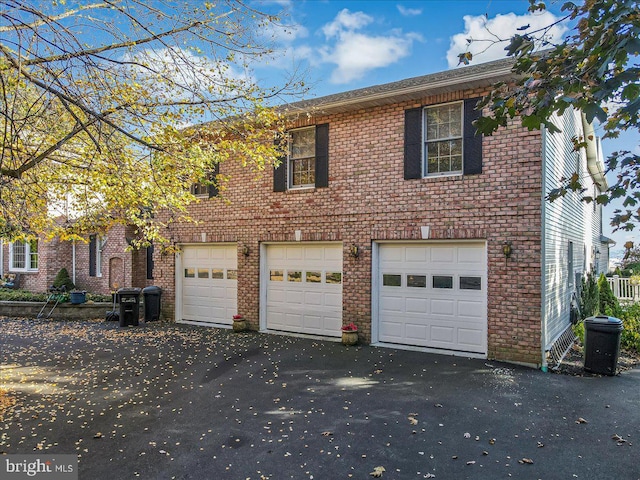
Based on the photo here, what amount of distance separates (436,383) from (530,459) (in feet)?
7.67

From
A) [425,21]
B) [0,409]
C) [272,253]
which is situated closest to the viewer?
[0,409]

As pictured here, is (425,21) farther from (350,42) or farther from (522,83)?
(522,83)

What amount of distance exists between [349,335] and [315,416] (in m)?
3.72

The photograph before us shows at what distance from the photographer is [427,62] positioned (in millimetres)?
8539

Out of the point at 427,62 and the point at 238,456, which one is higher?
the point at 427,62

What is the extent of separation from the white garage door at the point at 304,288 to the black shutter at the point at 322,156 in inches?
60.9

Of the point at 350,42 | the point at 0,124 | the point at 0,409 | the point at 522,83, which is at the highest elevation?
the point at 350,42

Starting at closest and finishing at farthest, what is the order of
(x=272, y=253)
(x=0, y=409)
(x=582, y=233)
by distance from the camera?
(x=0, y=409), (x=272, y=253), (x=582, y=233)

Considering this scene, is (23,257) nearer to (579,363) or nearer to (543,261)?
(543,261)

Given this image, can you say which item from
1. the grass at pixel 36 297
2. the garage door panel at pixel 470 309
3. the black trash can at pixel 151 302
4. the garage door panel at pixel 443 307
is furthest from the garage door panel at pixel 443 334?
the grass at pixel 36 297

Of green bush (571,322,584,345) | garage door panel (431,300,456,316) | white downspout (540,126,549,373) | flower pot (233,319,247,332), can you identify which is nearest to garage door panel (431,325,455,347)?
garage door panel (431,300,456,316)

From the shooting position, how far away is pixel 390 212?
8.66 metres

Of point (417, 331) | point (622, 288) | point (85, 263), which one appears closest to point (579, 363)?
point (417, 331)

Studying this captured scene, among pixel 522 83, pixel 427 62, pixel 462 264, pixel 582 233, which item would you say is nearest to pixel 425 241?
pixel 462 264
